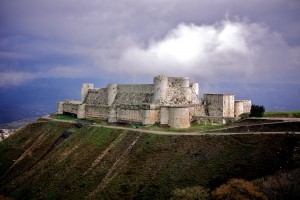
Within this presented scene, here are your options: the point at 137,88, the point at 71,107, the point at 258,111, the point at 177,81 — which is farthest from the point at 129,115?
the point at 71,107

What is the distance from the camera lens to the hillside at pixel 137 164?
132ft

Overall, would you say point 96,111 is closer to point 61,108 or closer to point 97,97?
point 97,97

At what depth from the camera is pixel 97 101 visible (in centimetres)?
8412

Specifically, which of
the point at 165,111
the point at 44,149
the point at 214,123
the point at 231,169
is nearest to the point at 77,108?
the point at 44,149

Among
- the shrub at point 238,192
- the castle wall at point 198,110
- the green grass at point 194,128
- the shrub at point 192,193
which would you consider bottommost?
the shrub at point 192,193

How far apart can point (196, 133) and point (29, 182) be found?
2988cm

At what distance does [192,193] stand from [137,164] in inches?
547

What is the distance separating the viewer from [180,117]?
60.0 metres

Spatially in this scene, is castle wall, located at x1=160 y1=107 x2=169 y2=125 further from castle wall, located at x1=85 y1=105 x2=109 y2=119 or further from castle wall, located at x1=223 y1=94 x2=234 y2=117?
castle wall, located at x1=85 y1=105 x2=109 y2=119

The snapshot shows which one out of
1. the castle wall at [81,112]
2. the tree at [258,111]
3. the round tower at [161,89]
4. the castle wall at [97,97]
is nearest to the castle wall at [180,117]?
the round tower at [161,89]

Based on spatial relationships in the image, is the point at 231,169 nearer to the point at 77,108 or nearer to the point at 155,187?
the point at 155,187

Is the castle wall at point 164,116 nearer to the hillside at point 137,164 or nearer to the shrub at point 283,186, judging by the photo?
the hillside at point 137,164

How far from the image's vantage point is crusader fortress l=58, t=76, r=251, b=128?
62.2 metres

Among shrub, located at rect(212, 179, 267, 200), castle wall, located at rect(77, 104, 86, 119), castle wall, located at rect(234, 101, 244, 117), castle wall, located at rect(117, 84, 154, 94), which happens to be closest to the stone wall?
castle wall, located at rect(77, 104, 86, 119)
